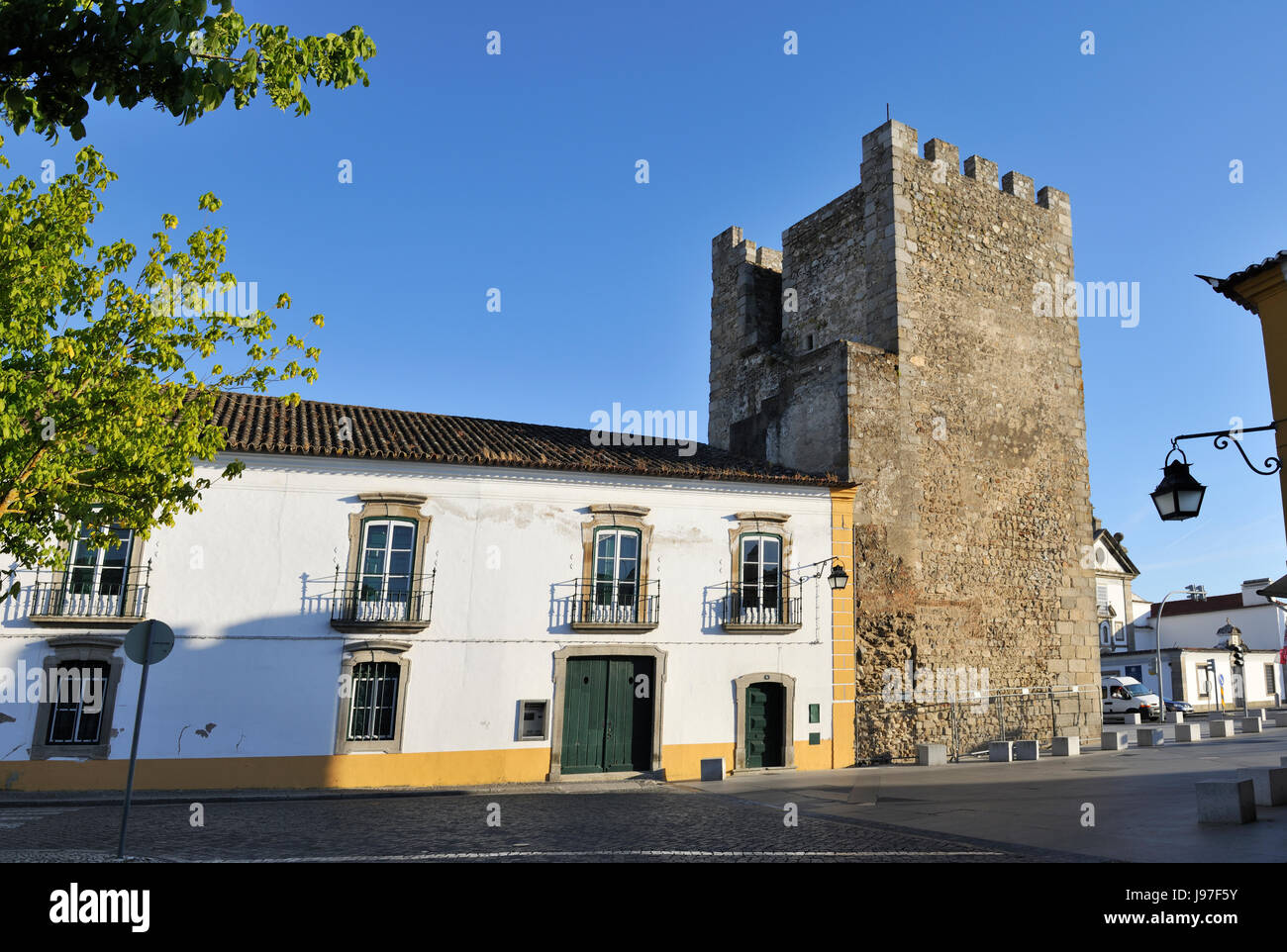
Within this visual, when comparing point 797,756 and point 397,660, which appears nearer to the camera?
point 397,660

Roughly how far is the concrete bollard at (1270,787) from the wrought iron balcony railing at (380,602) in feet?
42.8

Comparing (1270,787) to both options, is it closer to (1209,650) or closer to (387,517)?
(387,517)

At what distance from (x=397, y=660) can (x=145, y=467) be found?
6.38m

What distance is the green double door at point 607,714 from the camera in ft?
58.2

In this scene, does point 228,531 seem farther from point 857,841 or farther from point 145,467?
point 857,841

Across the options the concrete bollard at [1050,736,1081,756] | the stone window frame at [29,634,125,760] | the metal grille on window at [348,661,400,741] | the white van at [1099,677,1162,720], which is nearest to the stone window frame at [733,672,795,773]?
the concrete bollard at [1050,736,1081,756]

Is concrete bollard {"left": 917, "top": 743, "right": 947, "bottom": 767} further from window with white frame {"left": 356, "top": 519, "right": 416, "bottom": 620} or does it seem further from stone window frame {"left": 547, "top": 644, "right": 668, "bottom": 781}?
window with white frame {"left": 356, "top": 519, "right": 416, "bottom": 620}

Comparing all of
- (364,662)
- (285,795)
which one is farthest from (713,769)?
(285,795)

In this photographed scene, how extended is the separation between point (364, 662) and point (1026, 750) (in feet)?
47.6

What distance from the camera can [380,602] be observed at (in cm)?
1678

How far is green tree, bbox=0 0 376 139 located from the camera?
5387 millimetres

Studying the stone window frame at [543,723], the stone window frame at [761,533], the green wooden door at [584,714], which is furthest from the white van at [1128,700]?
the stone window frame at [543,723]
